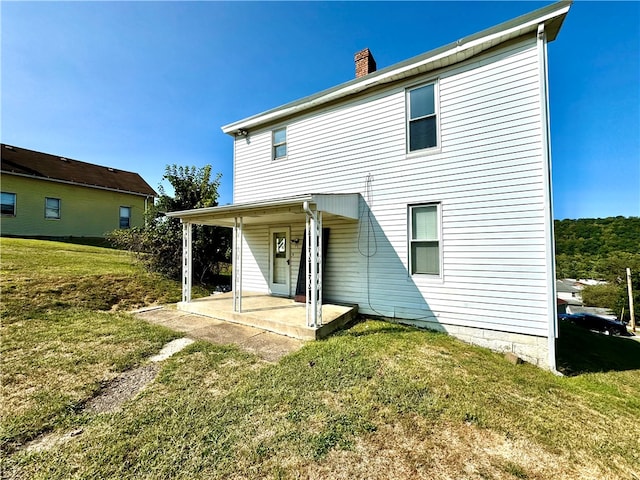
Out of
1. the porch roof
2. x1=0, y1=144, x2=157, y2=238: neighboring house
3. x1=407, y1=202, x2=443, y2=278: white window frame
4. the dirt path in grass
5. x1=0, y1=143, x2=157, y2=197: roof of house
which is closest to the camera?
the dirt path in grass

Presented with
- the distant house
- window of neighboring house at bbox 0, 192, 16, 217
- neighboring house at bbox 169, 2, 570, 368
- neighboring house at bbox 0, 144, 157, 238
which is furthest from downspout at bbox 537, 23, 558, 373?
the distant house

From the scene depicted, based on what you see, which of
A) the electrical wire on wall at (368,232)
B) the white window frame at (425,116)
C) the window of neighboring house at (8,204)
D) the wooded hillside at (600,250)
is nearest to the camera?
the white window frame at (425,116)

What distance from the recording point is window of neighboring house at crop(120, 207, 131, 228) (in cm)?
1952

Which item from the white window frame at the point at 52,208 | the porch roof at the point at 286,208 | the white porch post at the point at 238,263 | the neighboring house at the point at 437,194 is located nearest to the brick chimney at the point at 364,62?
the neighboring house at the point at 437,194

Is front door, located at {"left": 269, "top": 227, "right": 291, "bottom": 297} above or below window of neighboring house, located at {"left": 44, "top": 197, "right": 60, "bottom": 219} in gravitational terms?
below

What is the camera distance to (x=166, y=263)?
Result: 33.8 feet

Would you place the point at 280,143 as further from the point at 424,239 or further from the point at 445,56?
A: the point at 424,239

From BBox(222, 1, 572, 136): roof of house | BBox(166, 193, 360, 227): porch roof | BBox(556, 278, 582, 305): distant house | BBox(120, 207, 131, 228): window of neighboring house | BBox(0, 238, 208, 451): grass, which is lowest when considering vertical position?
BBox(556, 278, 582, 305): distant house

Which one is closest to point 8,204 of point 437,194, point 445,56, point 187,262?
point 187,262

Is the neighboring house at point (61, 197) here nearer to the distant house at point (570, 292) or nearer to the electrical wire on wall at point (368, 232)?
the electrical wire on wall at point (368, 232)

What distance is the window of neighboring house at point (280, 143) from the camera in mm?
8570

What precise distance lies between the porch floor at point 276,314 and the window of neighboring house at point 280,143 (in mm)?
4604

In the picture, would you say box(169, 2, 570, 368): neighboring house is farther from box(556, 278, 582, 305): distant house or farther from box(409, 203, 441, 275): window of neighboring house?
box(556, 278, 582, 305): distant house

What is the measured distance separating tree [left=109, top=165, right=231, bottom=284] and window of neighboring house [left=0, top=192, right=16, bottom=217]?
9752mm
